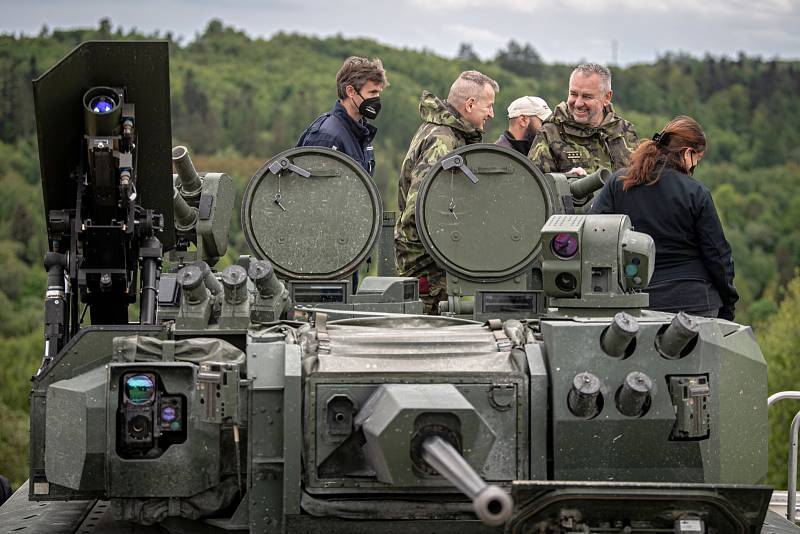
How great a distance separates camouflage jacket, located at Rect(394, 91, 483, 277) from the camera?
36.5 feet

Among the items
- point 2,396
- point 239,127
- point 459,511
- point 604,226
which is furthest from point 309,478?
point 239,127

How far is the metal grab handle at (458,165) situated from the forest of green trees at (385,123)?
3196 cm

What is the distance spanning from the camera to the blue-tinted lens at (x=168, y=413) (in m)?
8.09

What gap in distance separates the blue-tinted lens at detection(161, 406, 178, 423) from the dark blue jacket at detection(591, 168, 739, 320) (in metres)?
3.02

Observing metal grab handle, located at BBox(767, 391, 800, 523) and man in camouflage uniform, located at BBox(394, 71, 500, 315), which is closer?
metal grab handle, located at BBox(767, 391, 800, 523)

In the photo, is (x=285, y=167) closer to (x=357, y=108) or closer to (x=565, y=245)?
(x=357, y=108)

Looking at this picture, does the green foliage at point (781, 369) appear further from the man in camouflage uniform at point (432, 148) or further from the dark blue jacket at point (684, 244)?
the dark blue jacket at point (684, 244)

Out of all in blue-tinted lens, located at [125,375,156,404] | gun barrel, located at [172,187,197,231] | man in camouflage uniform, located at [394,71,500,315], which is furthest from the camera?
man in camouflage uniform, located at [394,71,500,315]

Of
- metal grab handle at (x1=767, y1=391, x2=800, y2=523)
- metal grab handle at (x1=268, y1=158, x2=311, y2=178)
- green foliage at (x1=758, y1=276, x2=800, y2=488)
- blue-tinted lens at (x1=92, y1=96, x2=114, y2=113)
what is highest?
blue-tinted lens at (x1=92, y1=96, x2=114, y2=113)

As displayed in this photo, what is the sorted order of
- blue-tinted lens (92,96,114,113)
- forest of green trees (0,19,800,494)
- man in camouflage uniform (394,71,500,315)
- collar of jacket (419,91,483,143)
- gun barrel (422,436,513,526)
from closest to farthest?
gun barrel (422,436,513,526)
blue-tinted lens (92,96,114,113)
man in camouflage uniform (394,71,500,315)
collar of jacket (419,91,483,143)
forest of green trees (0,19,800,494)

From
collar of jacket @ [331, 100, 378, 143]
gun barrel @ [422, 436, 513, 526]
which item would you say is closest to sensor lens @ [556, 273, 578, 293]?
gun barrel @ [422, 436, 513, 526]

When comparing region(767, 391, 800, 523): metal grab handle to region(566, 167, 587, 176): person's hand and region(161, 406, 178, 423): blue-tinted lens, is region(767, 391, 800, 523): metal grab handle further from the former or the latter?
region(161, 406, 178, 423): blue-tinted lens

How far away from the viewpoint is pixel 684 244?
976 cm

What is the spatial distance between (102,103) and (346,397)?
2181mm
